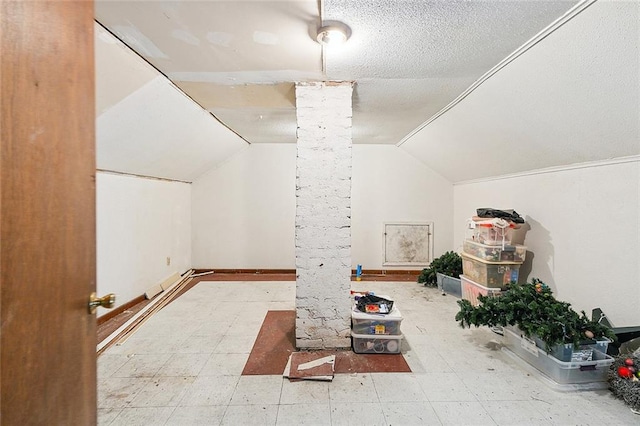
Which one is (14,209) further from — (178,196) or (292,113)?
(178,196)

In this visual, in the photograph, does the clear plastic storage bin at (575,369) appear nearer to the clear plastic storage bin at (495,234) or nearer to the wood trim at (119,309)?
the clear plastic storage bin at (495,234)

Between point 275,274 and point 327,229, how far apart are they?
2.70m

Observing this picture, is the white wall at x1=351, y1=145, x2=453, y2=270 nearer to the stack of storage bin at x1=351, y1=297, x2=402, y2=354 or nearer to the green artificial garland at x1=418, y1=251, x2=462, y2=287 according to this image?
the green artificial garland at x1=418, y1=251, x2=462, y2=287

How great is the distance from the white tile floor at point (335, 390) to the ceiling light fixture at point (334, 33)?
220 cm

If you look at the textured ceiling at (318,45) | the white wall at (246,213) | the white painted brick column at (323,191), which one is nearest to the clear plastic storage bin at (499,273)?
the white painted brick column at (323,191)

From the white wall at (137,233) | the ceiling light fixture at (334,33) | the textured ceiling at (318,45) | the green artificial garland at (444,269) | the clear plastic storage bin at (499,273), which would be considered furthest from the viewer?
the green artificial garland at (444,269)

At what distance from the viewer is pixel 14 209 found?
0.63 metres

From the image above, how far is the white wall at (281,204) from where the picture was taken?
479 centimetres

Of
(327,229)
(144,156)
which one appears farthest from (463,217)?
(144,156)

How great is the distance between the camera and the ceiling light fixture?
1.62 meters

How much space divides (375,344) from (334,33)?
2.25m

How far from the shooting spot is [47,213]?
0.73m

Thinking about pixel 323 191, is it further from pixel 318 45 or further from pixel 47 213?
pixel 47 213

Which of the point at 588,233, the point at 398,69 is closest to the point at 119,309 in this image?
the point at 398,69
